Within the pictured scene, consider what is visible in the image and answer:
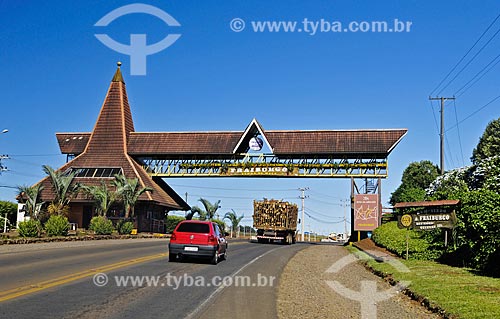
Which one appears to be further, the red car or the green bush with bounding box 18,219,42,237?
the green bush with bounding box 18,219,42,237

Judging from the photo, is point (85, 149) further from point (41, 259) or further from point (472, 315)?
point (472, 315)

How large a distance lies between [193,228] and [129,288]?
781 cm

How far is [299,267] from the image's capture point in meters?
22.8

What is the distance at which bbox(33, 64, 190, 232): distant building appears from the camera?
173 ft

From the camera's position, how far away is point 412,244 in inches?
973

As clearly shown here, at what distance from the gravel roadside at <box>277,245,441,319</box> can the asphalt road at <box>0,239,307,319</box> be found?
44 cm

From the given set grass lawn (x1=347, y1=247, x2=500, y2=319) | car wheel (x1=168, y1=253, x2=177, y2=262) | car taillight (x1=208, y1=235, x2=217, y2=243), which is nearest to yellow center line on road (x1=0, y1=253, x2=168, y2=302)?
car wheel (x1=168, y1=253, x2=177, y2=262)

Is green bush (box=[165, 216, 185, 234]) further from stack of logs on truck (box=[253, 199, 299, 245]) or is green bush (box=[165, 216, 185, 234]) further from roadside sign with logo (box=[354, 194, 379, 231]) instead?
roadside sign with logo (box=[354, 194, 379, 231])

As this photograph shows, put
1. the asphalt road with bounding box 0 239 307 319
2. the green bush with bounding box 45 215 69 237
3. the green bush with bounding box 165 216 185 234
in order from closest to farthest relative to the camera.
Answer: the asphalt road with bounding box 0 239 307 319, the green bush with bounding box 45 215 69 237, the green bush with bounding box 165 216 185 234

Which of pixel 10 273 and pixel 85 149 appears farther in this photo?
pixel 85 149

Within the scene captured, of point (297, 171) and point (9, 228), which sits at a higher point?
point (297, 171)

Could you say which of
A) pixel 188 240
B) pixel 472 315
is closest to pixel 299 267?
pixel 188 240

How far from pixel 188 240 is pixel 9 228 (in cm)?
2945

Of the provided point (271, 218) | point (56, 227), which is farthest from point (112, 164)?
point (56, 227)
